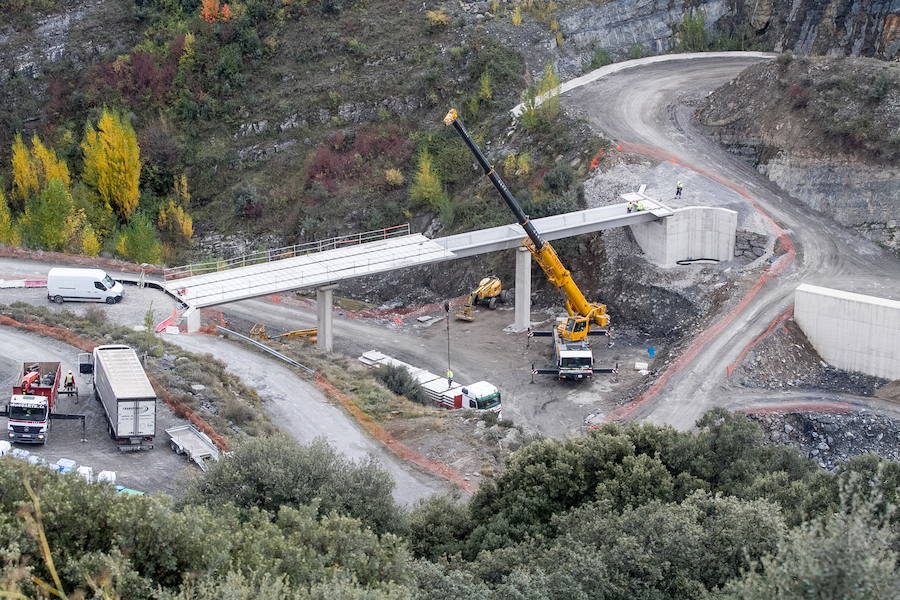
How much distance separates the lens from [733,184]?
Result: 55.1m

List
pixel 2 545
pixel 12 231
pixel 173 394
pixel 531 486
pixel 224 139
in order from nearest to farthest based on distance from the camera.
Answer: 1. pixel 2 545
2. pixel 531 486
3. pixel 173 394
4. pixel 12 231
5. pixel 224 139

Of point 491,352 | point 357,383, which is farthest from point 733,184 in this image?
point 357,383

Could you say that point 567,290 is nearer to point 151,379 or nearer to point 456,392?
point 456,392

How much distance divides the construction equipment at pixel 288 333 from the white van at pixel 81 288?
6.20m

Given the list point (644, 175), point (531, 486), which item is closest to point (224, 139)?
point (644, 175)

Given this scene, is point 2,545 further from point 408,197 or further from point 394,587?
point 408,197

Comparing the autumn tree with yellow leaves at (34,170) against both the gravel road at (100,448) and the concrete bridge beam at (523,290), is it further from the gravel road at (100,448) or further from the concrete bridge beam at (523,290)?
the gravel road at (100,448)

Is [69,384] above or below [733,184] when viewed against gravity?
below

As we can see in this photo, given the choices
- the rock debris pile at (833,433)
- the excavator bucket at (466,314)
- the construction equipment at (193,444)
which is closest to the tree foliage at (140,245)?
the excavator bucket at (466,314)

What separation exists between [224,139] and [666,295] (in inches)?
1322

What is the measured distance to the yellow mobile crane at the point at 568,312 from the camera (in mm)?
45500

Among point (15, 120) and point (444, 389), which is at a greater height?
point (15, 120)

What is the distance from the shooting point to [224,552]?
1975 cm

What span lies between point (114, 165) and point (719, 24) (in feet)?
131
